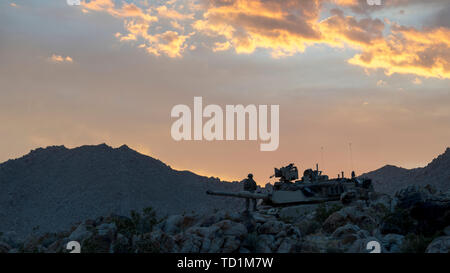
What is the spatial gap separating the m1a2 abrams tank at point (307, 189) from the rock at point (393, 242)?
11.4 meters

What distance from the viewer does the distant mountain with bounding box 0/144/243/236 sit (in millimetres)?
72562

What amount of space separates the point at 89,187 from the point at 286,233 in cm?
5941

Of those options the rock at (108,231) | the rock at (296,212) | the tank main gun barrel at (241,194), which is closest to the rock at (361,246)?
the tank main gun barrel at (241,194)

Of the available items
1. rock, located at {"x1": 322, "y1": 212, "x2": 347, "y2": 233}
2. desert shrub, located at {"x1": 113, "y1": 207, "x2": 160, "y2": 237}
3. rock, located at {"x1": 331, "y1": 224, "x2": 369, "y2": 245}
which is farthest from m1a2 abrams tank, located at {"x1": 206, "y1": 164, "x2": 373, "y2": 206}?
rock, located at {"x1": 331, "y1": 224, "x2": 369, "y2": 245}

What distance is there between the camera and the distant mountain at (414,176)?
249 feet

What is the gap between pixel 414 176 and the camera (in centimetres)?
8294

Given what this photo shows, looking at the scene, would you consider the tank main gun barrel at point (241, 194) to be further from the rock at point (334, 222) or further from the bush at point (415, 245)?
the bush at point (415, 245)

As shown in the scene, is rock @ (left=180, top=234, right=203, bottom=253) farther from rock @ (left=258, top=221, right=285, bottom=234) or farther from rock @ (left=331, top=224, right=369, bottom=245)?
rock @ (left=331, top=224, right=369, bottom=245)

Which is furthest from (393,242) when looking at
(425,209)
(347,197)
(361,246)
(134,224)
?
(347,197)

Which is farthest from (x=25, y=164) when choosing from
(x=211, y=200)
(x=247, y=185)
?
(x=247, y=185)

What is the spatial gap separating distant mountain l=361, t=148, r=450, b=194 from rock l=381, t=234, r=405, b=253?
51600 millimetres

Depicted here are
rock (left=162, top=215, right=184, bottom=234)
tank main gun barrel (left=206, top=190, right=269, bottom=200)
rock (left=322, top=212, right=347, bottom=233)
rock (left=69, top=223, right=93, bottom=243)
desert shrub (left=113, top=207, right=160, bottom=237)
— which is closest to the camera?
desert shrub (left=113, top=207, right=160, bottom=237)
